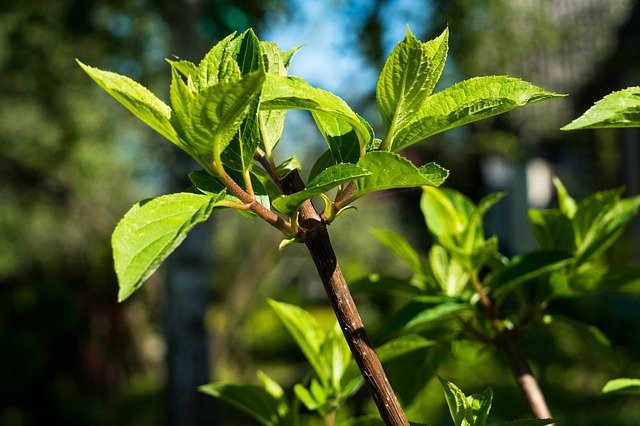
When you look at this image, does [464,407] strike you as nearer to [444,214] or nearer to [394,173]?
[394,173]

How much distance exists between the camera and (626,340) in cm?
343

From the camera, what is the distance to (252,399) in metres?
0.65

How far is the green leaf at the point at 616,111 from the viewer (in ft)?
1.39

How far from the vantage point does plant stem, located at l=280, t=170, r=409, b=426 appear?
44cm

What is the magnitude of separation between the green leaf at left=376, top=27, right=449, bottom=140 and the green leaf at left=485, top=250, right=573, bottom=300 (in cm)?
23

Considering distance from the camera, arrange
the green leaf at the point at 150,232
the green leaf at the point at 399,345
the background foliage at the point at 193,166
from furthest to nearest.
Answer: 1. the background foliage at the point at 193,166
2. the green leaf at the point at 399,345
3. the green leaf at the point at 150,232

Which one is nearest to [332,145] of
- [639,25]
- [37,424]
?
[37,424]

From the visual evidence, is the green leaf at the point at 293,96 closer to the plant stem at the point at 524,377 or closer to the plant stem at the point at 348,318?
the plant stem at the point at 348,318

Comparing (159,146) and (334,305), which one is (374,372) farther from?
(159,146)

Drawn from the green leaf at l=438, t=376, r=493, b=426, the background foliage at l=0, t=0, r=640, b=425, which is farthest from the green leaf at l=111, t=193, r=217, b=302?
the background foliage at l=0, t=0, r=640, b=425

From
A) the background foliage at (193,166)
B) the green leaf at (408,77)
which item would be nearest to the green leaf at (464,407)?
the green leaf at (408,77)

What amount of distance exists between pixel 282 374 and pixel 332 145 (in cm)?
852

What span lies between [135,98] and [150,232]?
7cm

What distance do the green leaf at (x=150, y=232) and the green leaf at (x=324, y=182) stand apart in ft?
0.14
